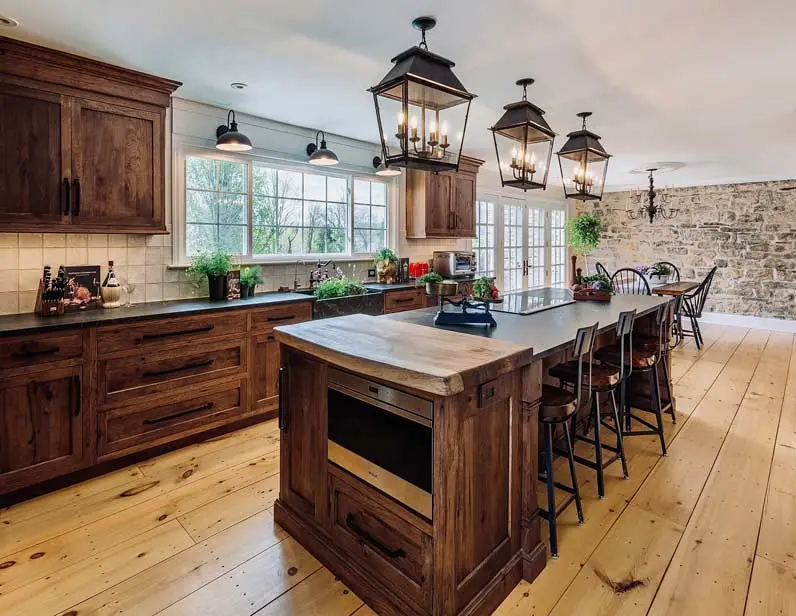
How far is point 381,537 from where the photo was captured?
1.77 metres

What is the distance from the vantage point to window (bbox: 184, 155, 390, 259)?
393 cm

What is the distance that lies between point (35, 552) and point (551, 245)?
8395 millimetres

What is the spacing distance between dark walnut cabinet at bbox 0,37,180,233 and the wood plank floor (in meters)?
1.67

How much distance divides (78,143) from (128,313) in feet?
3.62

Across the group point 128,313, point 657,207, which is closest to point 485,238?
point 657,207

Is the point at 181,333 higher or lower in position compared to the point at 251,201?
lower

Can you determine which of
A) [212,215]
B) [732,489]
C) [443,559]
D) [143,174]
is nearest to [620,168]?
[732,489]

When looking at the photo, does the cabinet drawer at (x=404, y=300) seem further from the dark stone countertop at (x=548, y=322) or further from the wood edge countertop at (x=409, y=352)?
the wood edge countertop at (x=409, y=352)

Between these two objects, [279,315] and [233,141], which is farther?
[279,315]

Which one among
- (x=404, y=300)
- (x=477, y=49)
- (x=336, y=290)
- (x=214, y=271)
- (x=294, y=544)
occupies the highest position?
(x=477, y=49)

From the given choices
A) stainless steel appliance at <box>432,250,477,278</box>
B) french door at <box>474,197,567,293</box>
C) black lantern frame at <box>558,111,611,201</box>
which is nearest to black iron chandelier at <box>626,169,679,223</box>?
french door at <box>474,197,567,293</box>

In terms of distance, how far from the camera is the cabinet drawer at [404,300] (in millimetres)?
4617

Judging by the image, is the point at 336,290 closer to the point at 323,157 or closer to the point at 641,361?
the point at 323,157

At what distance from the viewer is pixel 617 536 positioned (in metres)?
2.25
